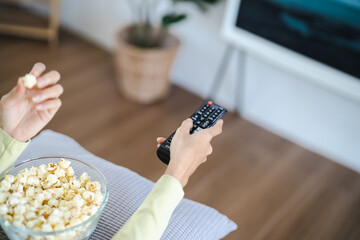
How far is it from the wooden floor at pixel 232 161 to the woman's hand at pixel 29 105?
1.00 m

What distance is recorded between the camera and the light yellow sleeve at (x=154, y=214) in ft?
2.58

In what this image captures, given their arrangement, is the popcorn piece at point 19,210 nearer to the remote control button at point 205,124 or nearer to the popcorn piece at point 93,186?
the popcorn piece at point 93,186

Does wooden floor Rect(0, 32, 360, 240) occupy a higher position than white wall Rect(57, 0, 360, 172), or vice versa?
white wall Rect(57, 0, 360, 172)

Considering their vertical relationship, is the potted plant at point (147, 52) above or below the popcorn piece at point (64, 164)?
below

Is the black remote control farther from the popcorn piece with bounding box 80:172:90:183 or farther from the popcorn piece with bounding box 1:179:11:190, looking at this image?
the popcorn piece with bounding box 1:179:11:190

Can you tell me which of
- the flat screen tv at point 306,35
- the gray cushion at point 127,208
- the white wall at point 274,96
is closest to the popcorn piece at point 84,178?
the gray cushion at point 127,208

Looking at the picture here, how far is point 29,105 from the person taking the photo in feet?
3.03

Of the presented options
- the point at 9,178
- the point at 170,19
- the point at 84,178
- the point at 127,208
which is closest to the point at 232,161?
the point at 170,19

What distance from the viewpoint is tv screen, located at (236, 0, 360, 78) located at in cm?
177

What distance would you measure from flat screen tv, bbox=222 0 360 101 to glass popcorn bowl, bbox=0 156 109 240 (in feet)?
4.45

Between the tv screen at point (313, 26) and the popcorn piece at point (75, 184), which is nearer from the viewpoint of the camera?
the popcorn piece at point (75, 184)

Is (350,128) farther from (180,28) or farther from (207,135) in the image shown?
(207,135)

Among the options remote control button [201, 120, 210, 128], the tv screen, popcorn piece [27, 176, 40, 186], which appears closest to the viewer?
popcorn piece [27, 176, 40, 186]

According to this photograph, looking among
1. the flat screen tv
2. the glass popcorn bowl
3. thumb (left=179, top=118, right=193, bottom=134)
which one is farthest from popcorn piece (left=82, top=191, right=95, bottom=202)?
the flat screen tv
